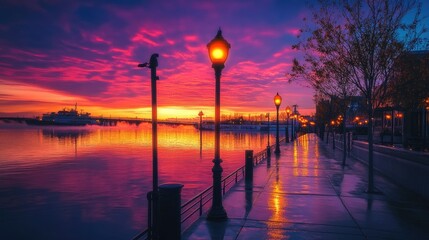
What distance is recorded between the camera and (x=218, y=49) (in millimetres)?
10195

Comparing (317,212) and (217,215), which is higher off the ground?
(217,215)

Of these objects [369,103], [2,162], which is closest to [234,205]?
[369,103]

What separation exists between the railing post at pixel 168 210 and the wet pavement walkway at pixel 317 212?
85 centimetres

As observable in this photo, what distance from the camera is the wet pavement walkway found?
9203 mm

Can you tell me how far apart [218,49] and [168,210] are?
4.46 meters

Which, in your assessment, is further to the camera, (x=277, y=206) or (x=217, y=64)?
(x=277, y=206)

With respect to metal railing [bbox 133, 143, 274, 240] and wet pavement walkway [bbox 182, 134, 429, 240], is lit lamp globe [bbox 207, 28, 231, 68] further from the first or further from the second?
wet pavement walkway [bbox 182, 134, 429, 240]

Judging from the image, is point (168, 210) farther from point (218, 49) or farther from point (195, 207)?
point (195, 207)

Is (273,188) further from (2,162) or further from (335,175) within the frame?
(2,162)

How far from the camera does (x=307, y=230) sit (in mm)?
9391

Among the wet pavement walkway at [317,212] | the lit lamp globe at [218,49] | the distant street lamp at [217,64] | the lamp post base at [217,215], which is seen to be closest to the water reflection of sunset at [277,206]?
the wet pavement walkway at [317,212]

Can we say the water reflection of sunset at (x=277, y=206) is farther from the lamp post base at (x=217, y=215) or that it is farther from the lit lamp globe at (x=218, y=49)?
the lit lamp globe at (x=218, y=49)

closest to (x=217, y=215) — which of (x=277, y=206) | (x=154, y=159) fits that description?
(x=277, y=206)

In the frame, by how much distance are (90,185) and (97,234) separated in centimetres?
1176
